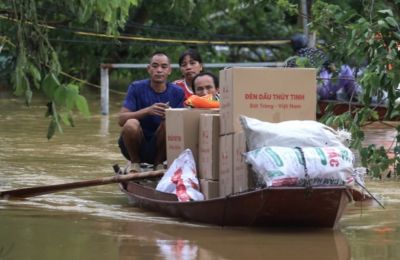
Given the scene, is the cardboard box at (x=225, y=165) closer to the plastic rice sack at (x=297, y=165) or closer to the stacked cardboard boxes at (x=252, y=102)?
the stacked cardboard boxes at (x=252, y=102)

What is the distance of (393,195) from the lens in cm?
930

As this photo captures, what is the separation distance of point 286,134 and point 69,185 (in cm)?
251

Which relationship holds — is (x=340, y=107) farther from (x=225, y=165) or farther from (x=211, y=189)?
(x=225, y=165)

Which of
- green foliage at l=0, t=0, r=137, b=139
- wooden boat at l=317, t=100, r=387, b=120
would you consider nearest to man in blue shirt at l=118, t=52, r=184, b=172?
wooden boat at l=317, t=100, r=387, b=120

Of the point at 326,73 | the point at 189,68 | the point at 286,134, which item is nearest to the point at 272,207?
the point at 286,134

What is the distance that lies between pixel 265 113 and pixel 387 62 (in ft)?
3.29

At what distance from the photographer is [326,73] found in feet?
47.2

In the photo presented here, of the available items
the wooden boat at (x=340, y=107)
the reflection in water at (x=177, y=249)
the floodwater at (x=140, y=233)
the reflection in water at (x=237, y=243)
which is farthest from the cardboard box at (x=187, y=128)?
the wooden boat at (x=340, y=107)

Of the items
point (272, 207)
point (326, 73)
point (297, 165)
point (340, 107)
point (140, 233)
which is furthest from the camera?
point (340, 107)

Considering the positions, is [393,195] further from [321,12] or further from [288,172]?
[288,172]

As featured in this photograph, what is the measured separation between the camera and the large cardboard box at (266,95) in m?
7.14

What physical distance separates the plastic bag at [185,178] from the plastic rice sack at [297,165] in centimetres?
97

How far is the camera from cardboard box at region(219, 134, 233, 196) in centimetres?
728

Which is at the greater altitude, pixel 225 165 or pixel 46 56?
pixel 46 56
